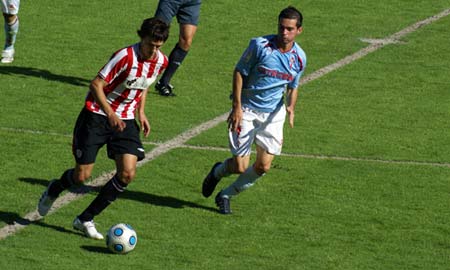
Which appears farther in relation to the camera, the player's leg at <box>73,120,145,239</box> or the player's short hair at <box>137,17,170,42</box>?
the player's leg at <box>73,120,145,239</box>

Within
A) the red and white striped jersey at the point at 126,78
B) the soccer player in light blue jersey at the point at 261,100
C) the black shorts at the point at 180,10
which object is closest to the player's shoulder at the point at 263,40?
the soccer player in light blue jersey at the point at 261,100

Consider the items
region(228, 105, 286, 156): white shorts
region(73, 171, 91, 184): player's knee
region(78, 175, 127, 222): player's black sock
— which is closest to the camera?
region(78, 175, 127, 222): player's black sock

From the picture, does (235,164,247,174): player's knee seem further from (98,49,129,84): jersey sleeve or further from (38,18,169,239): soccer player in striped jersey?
(98,49,129,84): jersey sleeve

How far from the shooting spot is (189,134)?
52.0 ft

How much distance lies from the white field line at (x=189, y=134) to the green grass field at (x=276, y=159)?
10 cm

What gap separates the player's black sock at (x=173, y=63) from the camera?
17797 mm

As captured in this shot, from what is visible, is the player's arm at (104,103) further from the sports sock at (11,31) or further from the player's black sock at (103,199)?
the sports sock at (11,31)

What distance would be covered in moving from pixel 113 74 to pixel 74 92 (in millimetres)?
6329

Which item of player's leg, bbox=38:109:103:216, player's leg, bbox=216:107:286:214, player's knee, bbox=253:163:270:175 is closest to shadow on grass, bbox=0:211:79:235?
player's leg, bbox=38:109:103:216

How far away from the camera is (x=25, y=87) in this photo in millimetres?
17859

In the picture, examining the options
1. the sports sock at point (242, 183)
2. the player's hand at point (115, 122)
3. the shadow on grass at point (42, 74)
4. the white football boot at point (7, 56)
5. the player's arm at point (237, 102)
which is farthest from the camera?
the white football boot at point (7, 56)

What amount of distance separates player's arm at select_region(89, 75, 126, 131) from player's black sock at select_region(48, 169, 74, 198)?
0.83 metres

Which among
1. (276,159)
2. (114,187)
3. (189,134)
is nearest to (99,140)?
(114,187)

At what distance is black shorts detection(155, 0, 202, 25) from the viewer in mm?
17578
